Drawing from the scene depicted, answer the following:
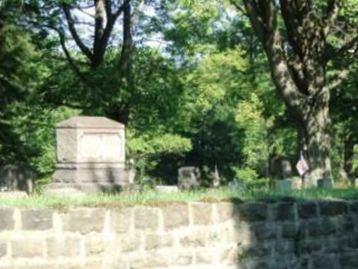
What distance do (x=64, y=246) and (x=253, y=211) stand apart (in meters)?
2.33

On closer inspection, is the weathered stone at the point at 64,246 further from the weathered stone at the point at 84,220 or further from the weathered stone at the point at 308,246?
the weathered stone at the point at 308,246

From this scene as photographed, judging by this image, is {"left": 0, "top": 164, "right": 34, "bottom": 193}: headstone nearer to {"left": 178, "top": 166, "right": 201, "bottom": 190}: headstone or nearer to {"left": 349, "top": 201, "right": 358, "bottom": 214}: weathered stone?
{"left": 178, "top": 166, "right": 201, "bottom": 190}: headstone

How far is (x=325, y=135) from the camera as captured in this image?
20062mm

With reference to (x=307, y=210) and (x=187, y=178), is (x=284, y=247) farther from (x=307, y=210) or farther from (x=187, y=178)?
(x=187, y=178)

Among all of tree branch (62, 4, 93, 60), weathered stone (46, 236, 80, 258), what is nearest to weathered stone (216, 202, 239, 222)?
weathered stone (46, 236, 80, 258)

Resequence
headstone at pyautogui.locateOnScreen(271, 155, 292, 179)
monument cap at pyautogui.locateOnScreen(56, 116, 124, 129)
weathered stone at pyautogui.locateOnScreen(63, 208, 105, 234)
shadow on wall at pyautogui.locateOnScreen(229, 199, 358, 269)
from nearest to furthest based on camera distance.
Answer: weathered stone at pyautogui.locateOnScreen(63, 208, 105, 234) < shadow on wall at pyautogui.locateOnScreen(229, 199, 358, 269) < monument cap at pyautogui.locateOnScreen(56, 116, 124, 129) < headstone at pyautogui.locateOnScreen(271, 155, 292, 179)

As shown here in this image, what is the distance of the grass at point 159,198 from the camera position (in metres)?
7.32

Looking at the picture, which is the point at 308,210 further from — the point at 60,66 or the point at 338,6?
Answer: the point at 60,66

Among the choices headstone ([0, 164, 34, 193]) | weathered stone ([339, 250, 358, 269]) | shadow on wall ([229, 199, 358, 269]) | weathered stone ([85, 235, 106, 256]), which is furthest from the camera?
headstone ([0, 164, 34, 193])

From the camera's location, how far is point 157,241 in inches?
311

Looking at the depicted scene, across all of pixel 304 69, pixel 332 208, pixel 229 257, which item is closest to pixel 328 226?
pixel 332 208

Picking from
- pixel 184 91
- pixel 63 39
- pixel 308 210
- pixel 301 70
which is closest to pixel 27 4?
pixel 63 39

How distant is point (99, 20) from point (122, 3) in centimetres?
105

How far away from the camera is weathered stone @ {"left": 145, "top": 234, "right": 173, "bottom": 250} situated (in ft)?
25.7
